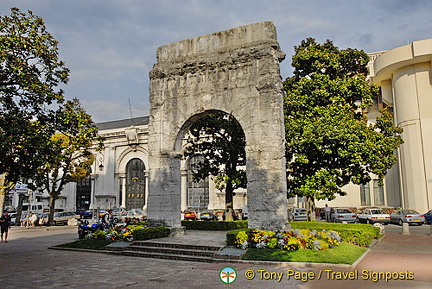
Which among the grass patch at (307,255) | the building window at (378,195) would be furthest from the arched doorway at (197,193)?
the grass patch at (307,255)

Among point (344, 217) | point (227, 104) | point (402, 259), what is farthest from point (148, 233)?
point (344, 217)

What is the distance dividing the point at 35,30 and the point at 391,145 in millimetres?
16669

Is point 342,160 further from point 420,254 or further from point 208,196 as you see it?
point 208,196

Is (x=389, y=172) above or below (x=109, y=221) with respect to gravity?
above

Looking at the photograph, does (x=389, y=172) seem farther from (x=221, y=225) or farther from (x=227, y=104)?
(x=227, y=104)

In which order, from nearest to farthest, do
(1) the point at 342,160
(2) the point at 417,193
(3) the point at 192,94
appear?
(3) the point at 192,94 < (1) the point at 342,160 < (2) the point at 417,193

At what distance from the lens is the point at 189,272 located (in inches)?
396

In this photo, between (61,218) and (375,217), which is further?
(61,218)

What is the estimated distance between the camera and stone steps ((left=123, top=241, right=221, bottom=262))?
40.6 ft

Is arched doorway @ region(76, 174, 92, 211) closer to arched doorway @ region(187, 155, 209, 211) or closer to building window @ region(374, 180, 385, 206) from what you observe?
arched doorway @ region(187, 155, 209, 211)

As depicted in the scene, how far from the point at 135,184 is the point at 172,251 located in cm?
3167

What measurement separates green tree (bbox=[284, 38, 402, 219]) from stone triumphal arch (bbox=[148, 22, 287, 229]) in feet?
12.5

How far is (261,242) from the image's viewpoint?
41.1 feet

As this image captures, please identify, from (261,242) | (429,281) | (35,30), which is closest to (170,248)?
(261,242)
